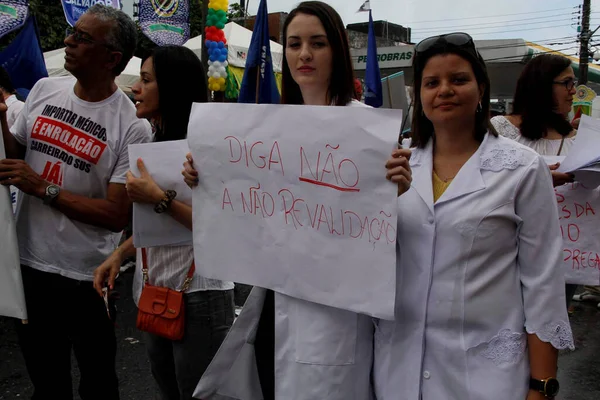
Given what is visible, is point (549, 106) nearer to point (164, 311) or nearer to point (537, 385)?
point (537, 385)

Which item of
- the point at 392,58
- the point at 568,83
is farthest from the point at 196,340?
the point at 392,58

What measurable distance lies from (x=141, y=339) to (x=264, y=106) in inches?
126

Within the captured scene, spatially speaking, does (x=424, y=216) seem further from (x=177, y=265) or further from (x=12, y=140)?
(x=12, y=140)

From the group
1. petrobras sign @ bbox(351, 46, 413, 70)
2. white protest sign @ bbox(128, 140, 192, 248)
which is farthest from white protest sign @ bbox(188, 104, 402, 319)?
petrobras sign @ bbox(351, 46, 413, 70)

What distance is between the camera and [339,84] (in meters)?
1.80

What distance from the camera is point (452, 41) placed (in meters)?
1.55

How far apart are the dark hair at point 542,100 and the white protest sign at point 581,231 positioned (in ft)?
2.13

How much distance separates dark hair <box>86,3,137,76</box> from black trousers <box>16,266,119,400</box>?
98cm

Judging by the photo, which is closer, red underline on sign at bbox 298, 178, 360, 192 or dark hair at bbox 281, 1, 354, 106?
red underline on sign at bbox 298, 178, 360, 192

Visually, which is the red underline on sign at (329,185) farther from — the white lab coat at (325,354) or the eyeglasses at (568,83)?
the eyeglasses at (568,83)

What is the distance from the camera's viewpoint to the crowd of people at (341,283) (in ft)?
4.86

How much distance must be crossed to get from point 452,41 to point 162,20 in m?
6.82

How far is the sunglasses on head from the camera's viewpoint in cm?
155

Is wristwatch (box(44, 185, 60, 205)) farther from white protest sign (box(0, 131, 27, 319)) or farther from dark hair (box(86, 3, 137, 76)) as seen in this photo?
dark hair (box(86, 3, 137, 76))
